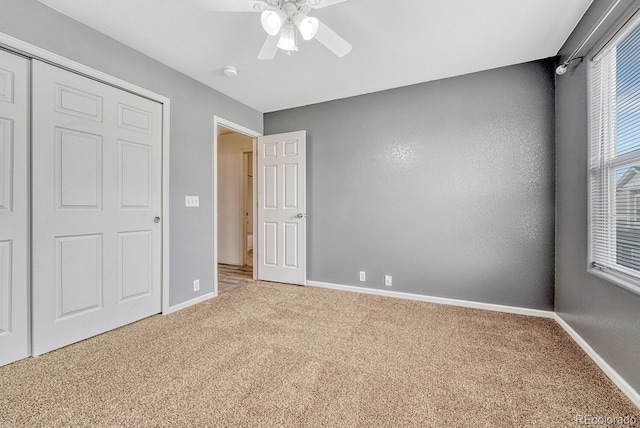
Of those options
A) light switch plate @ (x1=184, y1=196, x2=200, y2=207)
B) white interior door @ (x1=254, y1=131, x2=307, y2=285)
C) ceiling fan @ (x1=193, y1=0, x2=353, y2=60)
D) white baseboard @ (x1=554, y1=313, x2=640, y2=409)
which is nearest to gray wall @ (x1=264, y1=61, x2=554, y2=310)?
white interior door @ (x1=254, y1=131, x2=307, y2=285)

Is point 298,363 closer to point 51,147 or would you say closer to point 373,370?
point 373,370

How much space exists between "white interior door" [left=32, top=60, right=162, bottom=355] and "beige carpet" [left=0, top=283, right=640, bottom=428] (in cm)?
23

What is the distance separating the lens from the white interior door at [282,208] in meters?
3.49

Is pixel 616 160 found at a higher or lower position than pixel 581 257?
higher

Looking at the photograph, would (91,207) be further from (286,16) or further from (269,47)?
(286,16)

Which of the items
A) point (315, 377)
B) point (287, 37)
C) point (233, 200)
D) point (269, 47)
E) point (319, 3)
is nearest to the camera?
point (319, 3)

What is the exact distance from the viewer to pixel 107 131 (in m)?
2.12

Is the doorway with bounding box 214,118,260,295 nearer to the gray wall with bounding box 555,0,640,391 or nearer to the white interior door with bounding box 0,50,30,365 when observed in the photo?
the white interior door with bounding box 0,50,30,365

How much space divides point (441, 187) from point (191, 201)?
2.79 meters

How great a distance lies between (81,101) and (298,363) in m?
2.55

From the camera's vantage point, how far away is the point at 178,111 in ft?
8.73

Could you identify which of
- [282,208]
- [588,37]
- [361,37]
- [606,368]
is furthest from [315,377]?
[588,37]

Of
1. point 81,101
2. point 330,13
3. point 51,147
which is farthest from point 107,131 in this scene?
point 330,13

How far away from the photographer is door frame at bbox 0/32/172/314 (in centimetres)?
166
